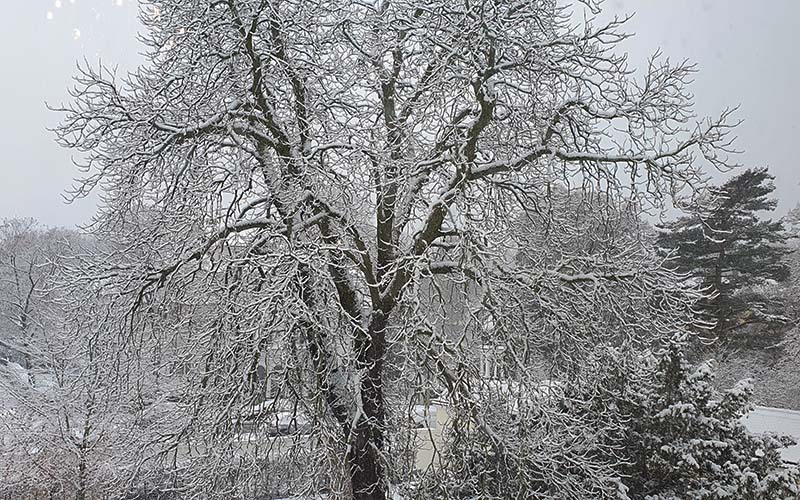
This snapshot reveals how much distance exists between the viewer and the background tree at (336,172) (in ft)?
16.6

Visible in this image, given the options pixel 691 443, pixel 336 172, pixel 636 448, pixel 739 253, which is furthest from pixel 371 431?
pixel 739 253

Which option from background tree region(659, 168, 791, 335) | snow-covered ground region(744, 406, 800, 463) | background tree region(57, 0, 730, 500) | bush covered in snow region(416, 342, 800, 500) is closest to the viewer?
background tree region(57, 0, 730, 500)

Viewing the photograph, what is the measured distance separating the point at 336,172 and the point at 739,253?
1229cm

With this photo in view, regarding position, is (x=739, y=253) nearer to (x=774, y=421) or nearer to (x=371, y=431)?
(x=774, y=421)

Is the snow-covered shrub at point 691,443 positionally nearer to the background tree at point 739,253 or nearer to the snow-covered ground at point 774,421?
the snow-covered ground at point 774,421

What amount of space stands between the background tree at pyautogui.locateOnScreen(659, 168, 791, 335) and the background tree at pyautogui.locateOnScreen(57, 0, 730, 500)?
29.9ft

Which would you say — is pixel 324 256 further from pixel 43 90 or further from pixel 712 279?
pixel 712 279

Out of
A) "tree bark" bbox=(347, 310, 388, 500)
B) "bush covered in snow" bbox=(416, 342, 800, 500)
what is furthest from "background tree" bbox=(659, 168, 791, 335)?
"tree bark" bbox=(347, 310, 388, 500)

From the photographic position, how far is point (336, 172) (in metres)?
5.54

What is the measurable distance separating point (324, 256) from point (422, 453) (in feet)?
32.6

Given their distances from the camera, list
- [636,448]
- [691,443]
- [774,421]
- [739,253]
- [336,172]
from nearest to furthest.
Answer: [691,443] < [336,172] < [636,448] < [774,421] < [739,253]

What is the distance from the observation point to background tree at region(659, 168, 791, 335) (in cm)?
1368

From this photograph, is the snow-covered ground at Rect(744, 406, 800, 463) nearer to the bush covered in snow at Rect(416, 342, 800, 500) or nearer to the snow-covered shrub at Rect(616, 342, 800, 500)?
the bush covered in snow at Rect(416, 342, 800, 500)

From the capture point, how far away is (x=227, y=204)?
576cm
